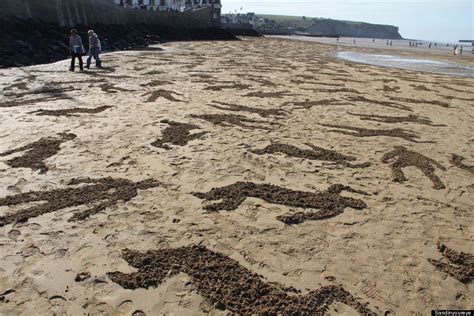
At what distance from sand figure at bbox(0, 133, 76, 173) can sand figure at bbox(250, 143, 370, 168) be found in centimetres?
412

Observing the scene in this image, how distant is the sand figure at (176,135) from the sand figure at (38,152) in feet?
6.55

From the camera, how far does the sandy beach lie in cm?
386

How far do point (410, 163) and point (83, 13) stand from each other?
36.1 meters

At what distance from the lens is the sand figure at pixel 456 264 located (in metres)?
4.25

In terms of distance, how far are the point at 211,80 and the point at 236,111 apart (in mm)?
5375

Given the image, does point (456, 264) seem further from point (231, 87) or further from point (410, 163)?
point (231, 87)

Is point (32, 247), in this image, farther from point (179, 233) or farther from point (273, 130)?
point (273, 130)

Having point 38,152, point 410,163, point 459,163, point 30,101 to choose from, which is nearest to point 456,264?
point 410,163

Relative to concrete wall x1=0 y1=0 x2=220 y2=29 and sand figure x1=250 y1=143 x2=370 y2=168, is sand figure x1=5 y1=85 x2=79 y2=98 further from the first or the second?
concrete wall x1=0 y1=0 x2=220 y2=29

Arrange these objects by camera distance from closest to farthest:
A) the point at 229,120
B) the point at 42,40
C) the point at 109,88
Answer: the point at 229,120
the point at 109,88
the point at 42,40

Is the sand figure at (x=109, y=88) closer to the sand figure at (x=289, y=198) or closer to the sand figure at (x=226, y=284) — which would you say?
the sand figure at (x=289, y=198)

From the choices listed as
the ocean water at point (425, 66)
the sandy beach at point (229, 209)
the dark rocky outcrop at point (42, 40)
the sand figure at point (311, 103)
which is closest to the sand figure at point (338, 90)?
the sand figure at point (311, 103)

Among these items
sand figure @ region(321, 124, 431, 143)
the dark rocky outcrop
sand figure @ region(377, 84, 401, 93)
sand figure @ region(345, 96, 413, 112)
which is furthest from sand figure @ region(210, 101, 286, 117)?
the dark rocky outcrop

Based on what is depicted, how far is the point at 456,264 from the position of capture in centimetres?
446
